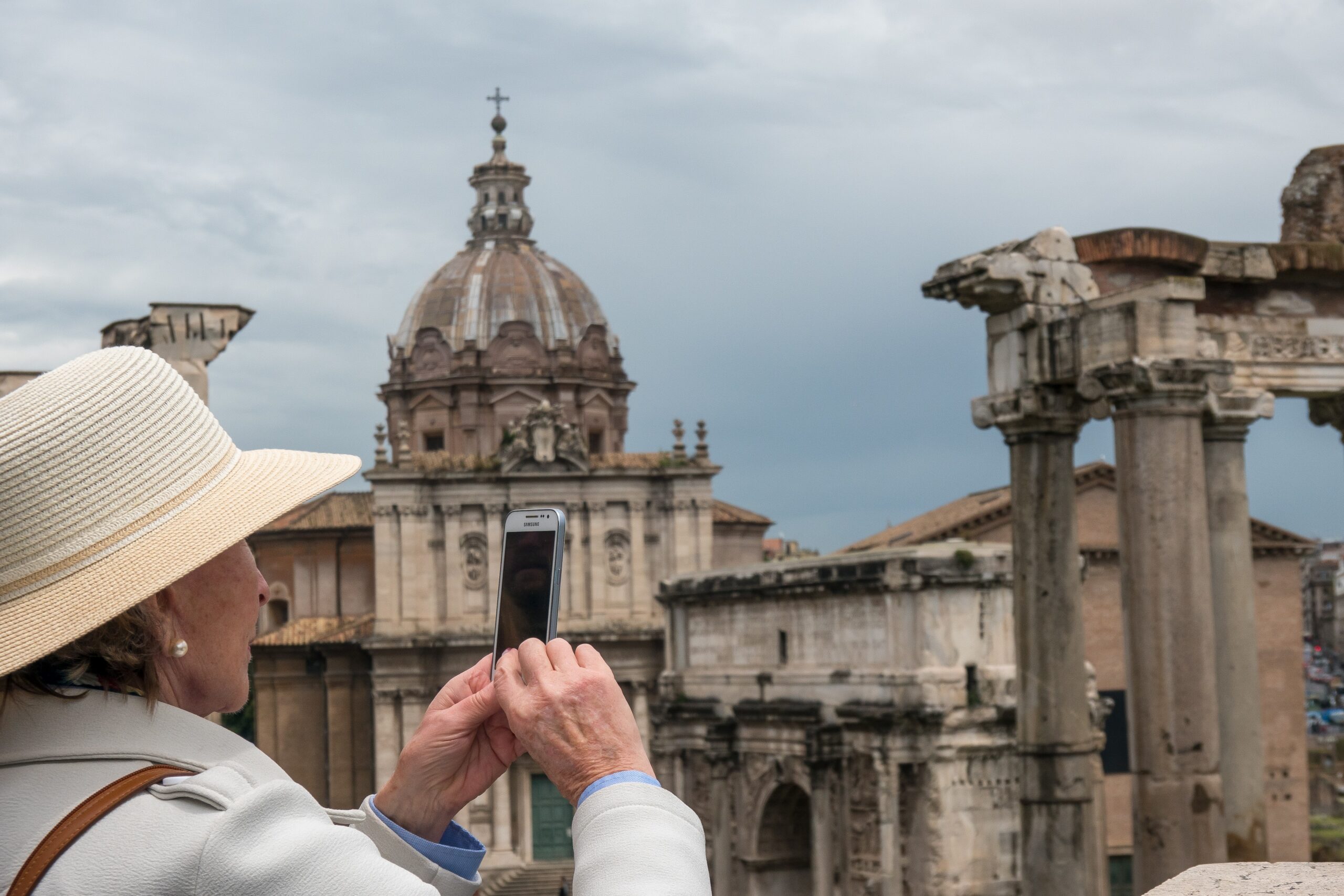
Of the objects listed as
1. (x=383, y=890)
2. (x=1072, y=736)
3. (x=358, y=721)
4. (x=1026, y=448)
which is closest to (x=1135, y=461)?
(x=1026, y=448)

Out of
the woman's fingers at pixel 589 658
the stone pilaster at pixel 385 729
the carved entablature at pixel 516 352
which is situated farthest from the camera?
the carved entablature at pixel 516 352

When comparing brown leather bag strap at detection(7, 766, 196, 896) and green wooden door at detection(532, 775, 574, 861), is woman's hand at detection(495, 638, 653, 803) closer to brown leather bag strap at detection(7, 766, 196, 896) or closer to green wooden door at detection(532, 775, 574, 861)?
brown leather bag strap at detection(7, 766, 196, 896)

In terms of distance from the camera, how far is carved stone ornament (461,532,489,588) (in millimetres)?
42562

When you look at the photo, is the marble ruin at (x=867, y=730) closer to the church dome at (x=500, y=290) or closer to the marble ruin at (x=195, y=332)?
the marble ruin at (x=195, y=332)

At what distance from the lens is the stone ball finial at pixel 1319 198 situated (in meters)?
14.1

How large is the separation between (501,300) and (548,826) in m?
15.7

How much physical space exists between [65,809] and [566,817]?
39.8 metres

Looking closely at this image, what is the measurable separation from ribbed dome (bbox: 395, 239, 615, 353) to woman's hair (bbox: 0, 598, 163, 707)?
45.8m

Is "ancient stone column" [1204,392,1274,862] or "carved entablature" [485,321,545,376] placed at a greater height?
"carved entablature" [485,321,545,376]

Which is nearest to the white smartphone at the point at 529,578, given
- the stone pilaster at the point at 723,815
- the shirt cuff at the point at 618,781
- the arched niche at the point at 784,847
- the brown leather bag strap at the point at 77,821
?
the shirt cuff at the point at 618,781

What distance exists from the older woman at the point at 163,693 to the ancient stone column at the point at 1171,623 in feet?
32.1

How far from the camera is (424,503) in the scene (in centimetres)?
4247

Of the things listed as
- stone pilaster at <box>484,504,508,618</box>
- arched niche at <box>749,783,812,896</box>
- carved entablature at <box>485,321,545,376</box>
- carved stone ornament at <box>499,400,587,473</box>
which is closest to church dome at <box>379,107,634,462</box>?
carved entablature at <box>485,321,545,376</box>

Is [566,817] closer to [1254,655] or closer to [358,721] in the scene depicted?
[358,721]
